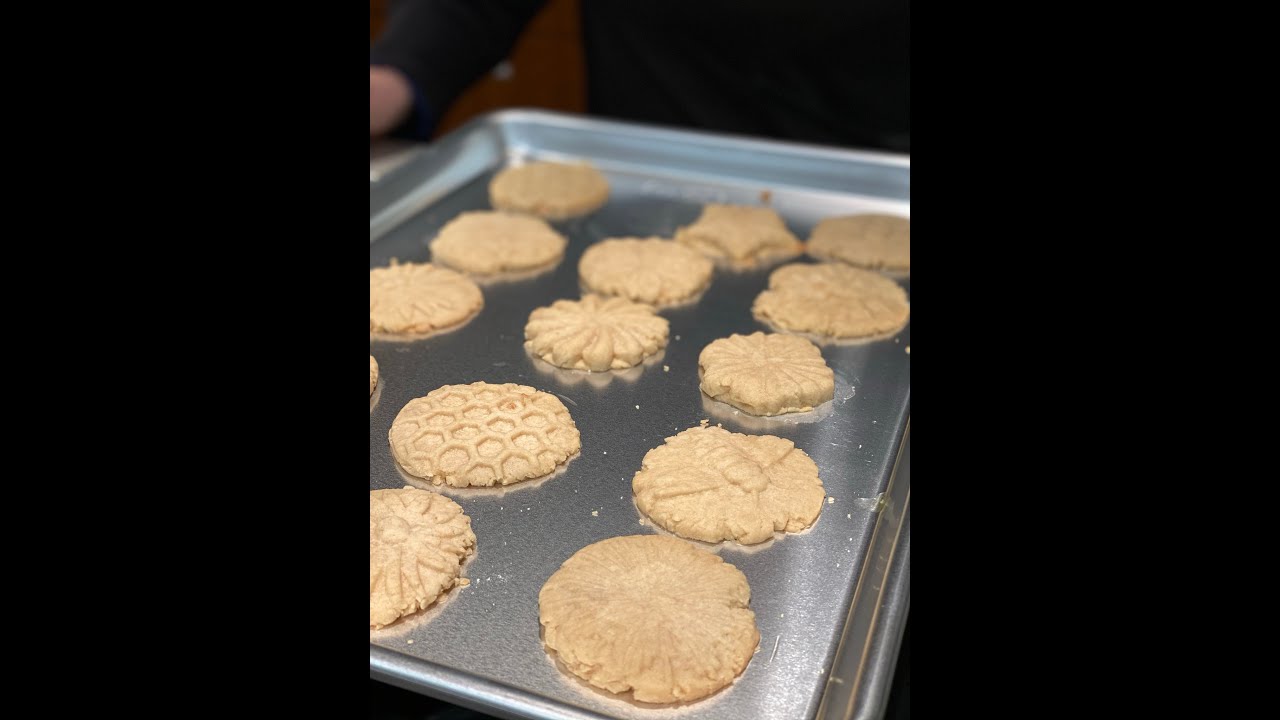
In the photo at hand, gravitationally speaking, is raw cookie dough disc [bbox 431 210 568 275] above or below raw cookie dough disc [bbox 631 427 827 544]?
above

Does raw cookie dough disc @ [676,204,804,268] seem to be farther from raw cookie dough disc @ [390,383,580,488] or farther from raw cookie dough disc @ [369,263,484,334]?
raw cookie dough disc @ [390,383,580,488]

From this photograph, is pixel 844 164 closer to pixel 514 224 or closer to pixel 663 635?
pixel 514 224

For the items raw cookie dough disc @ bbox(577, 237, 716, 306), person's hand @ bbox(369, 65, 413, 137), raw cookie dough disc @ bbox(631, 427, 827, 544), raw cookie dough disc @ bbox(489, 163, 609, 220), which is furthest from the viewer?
person's hand @ bbox(369, 65, 413, 137)

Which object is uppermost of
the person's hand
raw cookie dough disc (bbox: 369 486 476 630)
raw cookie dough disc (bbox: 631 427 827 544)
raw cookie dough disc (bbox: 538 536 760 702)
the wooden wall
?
the person's hand

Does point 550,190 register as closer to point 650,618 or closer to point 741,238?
point 741,238

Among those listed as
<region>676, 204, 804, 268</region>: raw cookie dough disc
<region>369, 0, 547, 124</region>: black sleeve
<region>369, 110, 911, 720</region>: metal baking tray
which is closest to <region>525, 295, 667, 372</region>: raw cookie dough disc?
<region>369, 110, 911, 720</region>: metal baking tray

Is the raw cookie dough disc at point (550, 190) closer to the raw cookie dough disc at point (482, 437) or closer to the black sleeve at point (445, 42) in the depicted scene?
the black sleeve at point (445, 42)

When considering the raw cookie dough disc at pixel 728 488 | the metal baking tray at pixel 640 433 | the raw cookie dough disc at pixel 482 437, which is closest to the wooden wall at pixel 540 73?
the metal baking tray at pixel 640 433
